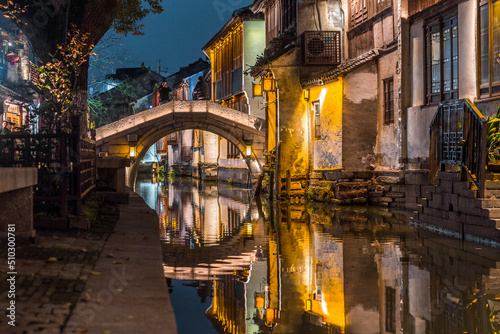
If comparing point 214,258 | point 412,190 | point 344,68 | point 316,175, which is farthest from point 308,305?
point 316,175

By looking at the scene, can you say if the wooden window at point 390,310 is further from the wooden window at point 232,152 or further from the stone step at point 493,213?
the wooden window at point 232,152

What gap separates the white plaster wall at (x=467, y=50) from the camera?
546 inches

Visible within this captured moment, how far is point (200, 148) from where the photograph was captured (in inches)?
1766

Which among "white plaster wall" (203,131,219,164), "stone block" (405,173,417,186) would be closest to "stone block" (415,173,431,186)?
"stone block" (405,173,417,186)

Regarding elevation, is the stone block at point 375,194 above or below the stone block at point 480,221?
above

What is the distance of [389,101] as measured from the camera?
62.0ft

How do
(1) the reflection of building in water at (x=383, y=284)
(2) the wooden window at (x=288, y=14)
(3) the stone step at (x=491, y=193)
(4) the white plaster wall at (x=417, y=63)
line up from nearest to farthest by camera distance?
(1) the reflection of building in water at (x=383, y=284), (3) the stone step at (x=491, y=193), (4) the white plaster wall at (x=417, y=63), (2) the wooden window at (x=288, y=14)

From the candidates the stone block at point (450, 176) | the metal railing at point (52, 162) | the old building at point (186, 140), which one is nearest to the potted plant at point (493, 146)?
the stone block at point (450, 176)

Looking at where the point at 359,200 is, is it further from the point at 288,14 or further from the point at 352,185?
the point at 288,14

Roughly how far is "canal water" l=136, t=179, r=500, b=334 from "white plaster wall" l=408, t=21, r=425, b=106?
4719mm

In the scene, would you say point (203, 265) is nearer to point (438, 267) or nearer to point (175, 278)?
point (175, 278)

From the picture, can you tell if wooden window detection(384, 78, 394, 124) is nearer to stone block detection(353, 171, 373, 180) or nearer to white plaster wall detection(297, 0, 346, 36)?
stone block detection(353, 171, 373, 180)

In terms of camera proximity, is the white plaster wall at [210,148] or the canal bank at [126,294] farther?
the white plaster wall at [210,148]

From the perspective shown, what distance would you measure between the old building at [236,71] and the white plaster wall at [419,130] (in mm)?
13983
